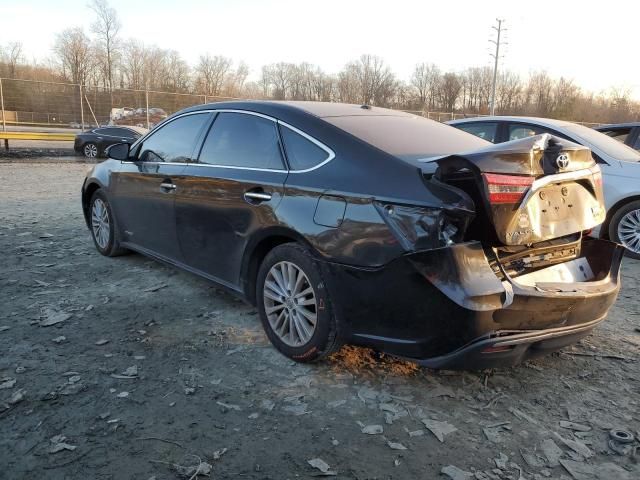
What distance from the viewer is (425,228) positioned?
256 cm

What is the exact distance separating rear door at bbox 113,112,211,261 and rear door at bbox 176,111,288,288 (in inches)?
6.6

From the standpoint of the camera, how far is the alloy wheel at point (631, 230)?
20.0 ft

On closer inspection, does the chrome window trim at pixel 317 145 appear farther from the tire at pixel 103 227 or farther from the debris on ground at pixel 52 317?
the tire at pixel 103 227

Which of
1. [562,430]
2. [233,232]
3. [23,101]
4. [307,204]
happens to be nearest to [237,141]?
[233,232]

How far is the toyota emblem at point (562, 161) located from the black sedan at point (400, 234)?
0.04ft

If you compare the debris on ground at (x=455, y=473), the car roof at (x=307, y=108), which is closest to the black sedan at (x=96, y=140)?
the car roof at (x=307, y=108)

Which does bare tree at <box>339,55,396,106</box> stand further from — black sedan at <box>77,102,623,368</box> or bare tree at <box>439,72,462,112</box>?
black sedan at <box>77,102,623,368</box>

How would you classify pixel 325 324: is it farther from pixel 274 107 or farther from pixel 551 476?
pixel 274 107

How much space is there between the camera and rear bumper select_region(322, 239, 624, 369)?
8.24 ft

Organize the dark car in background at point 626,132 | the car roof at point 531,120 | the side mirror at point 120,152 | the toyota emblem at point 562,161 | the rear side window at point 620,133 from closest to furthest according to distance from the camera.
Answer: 1. the toyota emblem at point 562,161
2. the side mirror at point 120,152
3. the car roof at point 531,120
4. the dark car in background at point 626,132
5. the rear side window at point 620,133

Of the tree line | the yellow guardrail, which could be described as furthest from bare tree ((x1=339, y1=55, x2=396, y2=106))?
the yellow guardrail

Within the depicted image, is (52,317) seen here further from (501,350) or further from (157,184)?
(501,350)

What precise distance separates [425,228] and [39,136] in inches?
841

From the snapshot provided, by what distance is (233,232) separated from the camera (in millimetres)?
3619
